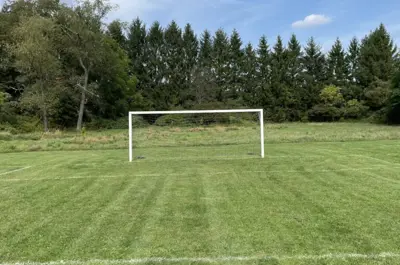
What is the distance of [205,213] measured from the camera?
5719 mm

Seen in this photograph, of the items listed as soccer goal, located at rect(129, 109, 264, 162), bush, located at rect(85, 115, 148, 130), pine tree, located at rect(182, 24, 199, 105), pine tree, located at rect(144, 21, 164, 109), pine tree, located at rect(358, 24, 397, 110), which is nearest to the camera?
soccer goal, located at rect(129, 109, 264, 162)

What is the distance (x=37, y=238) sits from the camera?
15.4 feet

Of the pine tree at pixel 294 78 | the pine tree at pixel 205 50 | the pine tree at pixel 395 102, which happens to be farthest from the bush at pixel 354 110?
the pine tree at pixel 205 50

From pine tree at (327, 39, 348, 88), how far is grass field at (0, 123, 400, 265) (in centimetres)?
4419

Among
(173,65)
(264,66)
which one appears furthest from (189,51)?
(264,66)

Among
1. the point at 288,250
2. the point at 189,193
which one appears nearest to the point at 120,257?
the point at 288,250

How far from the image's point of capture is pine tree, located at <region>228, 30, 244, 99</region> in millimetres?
52438

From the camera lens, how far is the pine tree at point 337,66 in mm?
52125

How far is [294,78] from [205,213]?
50529 mm

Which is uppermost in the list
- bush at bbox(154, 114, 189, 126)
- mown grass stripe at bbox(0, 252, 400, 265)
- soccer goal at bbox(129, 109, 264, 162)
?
bush at bbox(154, 114, 189, 126)

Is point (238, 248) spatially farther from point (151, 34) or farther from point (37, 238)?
point (151, 34)

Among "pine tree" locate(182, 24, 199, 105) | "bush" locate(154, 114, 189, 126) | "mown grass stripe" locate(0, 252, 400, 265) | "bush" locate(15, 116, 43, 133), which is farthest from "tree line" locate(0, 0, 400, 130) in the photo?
"mown grass stripe" locate(0, 252, 400, 265)

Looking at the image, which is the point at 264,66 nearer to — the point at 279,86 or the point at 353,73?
the point at 279,86

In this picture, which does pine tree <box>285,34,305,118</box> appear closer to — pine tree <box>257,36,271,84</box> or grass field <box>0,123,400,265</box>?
pine tree <box>257,36,271,84</box>
